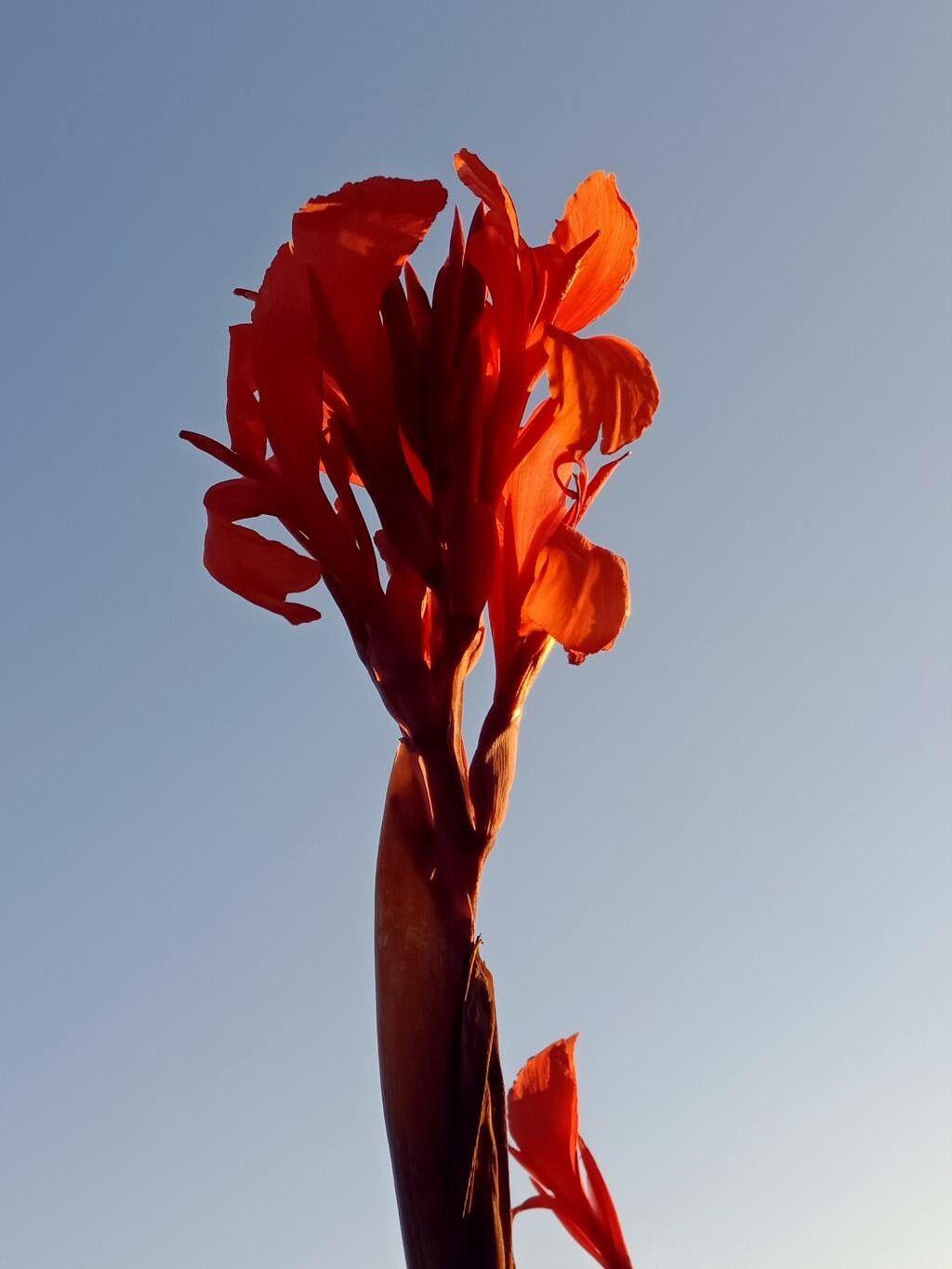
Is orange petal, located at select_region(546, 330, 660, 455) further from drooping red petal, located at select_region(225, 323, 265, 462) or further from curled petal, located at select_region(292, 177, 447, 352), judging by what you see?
drooping red petal, located at select_region(225, 323, 265, 462)

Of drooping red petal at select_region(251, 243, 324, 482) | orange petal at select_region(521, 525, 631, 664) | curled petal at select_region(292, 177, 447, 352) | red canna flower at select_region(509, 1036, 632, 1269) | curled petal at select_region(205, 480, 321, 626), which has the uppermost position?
curled petal at select_region(292, 177, 447, 352)

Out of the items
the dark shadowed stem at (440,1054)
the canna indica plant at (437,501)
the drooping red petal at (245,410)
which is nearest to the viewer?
the dark shadowed stem at (440,1054)

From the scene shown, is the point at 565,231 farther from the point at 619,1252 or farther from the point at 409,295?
the point at 619,1252

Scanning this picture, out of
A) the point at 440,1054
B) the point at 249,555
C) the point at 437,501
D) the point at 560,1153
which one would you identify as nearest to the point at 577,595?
the point at 437,501

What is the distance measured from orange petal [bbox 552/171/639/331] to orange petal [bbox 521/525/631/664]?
11.1 inches

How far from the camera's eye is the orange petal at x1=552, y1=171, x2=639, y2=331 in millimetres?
1613

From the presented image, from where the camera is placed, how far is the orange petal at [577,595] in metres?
1.45

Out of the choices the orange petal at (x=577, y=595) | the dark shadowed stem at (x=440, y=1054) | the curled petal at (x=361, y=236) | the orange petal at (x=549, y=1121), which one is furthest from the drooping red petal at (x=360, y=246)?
Result: the orange petal at (x=549, y=1121)

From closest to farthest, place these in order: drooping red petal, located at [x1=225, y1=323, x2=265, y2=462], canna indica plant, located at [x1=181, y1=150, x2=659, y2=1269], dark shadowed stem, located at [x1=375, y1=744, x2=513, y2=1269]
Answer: dark shadowed stem, located at [x1=375, y1=744, x2=513, y2=1269] → canna indica plant, located at [x1=181, y1=150, x2=659, y2=1269] → drooping red petal, located at [x1=225, y1=323, x2=265, y2=462]

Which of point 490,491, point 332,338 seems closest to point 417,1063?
point 490,491

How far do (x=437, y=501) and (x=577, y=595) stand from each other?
18 centimetres

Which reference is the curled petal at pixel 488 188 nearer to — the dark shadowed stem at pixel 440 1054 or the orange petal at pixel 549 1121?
the dark shadowed stem at pixel 440 1054

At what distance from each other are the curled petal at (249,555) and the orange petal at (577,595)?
25cm

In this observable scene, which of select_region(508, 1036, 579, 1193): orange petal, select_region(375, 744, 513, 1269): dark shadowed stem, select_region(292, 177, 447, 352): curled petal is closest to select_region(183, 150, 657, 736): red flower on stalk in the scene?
select_region(292, 177, 447, 352): curled petal
